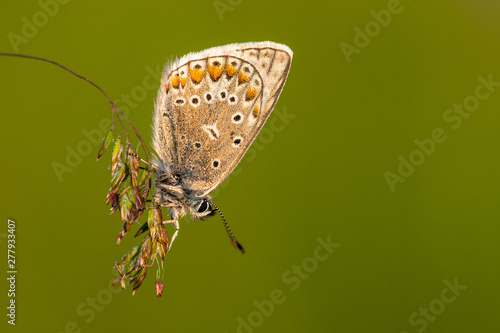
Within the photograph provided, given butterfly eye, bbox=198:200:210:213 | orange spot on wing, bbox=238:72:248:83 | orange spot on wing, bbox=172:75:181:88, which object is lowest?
butterfly eye, bbox=198:200:210:213

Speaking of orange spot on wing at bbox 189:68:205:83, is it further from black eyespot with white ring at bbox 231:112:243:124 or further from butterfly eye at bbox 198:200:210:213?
butterfly eye at bbox 198:200:210:213

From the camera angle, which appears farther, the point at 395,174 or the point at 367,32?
the point at 367,32

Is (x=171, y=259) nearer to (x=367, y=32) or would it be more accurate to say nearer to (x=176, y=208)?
(x=176, y=208)

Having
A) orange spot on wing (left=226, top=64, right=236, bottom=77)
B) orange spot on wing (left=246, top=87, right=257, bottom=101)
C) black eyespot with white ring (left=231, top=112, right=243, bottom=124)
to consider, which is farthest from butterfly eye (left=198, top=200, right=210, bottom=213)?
orange spot on wing (left=226, top=64, right=236, bottom=77)

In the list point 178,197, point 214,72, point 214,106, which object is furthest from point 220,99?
point 178,197

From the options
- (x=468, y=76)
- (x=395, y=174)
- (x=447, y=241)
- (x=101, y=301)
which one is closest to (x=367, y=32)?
(x=468, y=76)

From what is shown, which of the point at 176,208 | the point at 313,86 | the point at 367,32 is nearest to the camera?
the point at 176,208

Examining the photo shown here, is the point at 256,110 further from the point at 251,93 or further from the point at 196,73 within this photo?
the point at 196,73
